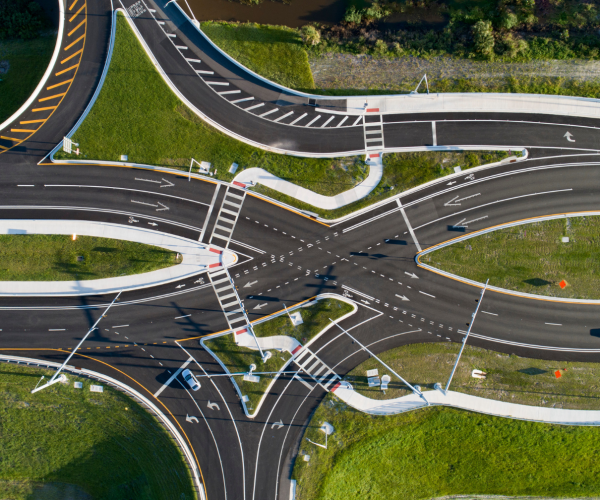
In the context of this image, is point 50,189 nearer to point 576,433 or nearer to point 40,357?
point 40,357

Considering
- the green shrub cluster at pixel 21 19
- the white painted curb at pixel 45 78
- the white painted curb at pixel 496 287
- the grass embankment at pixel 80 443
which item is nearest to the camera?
the white painted curb at pixel 496 287

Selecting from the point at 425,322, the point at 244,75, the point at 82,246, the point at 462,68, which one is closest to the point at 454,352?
the point at 425,322


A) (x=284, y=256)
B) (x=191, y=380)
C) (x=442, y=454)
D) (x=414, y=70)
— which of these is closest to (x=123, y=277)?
(x=191, y=380)

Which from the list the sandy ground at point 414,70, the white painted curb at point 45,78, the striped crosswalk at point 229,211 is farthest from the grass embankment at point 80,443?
the sandy ground at point 414,70

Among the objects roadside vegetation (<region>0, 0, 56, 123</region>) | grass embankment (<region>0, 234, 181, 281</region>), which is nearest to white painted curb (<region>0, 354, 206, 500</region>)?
grass embankment (<region>0, 234, 181, 281</region>)

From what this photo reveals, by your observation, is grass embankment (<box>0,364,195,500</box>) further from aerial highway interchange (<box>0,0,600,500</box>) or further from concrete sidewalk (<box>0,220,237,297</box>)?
concrete sidewalk (<box>0,220,237,297</box>)

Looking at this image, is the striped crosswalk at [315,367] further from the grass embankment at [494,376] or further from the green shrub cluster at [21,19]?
the green shrub cluster at [21,19]
